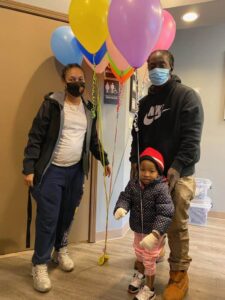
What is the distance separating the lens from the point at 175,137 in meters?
1.61

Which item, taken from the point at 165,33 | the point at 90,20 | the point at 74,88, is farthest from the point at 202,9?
the point at 74,88

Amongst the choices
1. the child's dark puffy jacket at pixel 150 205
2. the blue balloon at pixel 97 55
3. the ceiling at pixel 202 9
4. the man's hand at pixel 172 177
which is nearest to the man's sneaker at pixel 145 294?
the child's dark puffy jacket at pixel 150 205

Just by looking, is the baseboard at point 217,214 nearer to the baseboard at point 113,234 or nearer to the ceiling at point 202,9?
the baseboard at point 113,234

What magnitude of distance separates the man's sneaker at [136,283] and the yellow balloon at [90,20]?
137cm

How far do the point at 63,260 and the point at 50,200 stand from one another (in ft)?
1.66

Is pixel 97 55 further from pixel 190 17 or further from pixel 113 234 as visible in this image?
pixel 113 234

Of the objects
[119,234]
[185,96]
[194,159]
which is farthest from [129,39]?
[119,234]

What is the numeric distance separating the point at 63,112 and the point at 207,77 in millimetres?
2242

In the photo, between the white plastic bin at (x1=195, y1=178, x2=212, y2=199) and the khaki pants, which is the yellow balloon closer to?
the khaki pants

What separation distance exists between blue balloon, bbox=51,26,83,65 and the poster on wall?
1.23ft

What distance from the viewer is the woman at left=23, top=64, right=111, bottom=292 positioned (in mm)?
1720

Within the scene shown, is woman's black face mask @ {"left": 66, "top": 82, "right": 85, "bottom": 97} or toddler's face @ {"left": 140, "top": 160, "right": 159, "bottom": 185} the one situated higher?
woman's black face mask @ {"left": 66, "top": 82, "right": 85, "bottom": 97}

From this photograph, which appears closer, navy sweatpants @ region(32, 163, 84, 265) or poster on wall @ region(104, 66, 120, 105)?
navy sweatpants @ region(32, 163, 84, 265)

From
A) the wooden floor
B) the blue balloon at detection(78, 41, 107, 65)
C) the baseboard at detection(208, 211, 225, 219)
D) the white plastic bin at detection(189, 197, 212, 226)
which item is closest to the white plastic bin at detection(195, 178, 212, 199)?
the white plastic bin at detection(189, 197, 212, 226)
